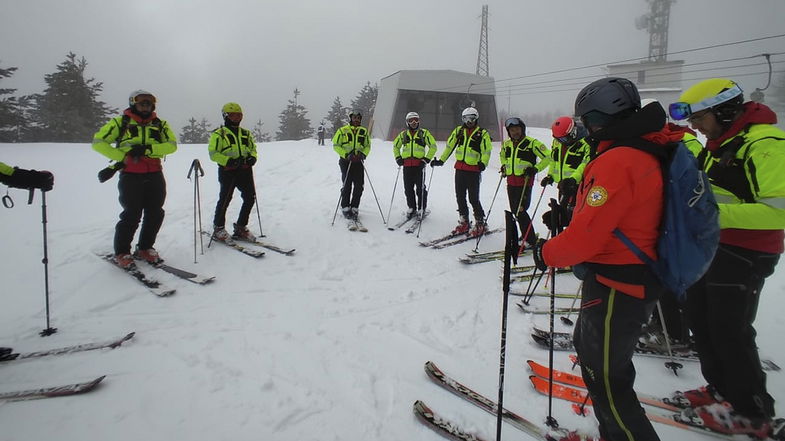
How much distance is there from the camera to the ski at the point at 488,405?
2533 millimetres

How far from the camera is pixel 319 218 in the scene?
8.27 m

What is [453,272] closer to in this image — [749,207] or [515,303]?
[515,303]

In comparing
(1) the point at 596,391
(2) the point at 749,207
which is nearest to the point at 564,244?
(1) the point at 596,391

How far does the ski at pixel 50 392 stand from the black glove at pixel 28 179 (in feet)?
6.11

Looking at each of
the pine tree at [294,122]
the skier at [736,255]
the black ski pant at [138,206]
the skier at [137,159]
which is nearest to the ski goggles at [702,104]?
the skier at [736,255]

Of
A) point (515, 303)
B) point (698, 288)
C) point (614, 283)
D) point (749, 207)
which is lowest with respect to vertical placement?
point (515, 303)

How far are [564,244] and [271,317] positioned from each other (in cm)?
328

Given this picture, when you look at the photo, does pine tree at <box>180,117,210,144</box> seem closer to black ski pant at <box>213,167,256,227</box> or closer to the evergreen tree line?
the evergreen tree line

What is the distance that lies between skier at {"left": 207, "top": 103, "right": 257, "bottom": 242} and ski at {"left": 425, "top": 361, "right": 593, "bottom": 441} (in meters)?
4.59

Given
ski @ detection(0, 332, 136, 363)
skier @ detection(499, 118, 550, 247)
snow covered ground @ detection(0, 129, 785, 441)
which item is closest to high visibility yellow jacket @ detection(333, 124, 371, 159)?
snow covered ground @ detection(0, 129, 785, 441)

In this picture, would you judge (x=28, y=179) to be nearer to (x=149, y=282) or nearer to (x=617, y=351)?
(x=149, y=282)

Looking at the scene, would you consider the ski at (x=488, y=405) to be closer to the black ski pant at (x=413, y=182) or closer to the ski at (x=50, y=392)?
the ski at (x=50, y=392)

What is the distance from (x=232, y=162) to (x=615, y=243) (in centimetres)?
592

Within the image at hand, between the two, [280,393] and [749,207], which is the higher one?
[749,207]
